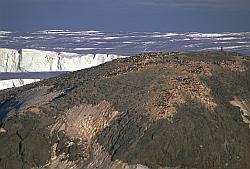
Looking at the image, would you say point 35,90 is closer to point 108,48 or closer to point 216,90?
point 216,90

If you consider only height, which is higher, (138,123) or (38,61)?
(138,123)

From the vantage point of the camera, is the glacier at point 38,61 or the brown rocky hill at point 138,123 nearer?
the brown rocky hill at point 138,123

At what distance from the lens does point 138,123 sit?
2091cm

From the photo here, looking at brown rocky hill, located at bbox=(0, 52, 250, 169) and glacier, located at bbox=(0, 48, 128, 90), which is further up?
brown rocky hill, located at bbox=(0, 52, 250, 169)

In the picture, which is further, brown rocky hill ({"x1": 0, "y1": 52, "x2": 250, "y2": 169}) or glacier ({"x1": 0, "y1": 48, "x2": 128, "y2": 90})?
glacier ({"x1": 0, "y1": 48, "x2": 128, "y2": 90})

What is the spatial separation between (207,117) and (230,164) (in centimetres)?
238

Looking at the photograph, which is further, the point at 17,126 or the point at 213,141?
the point at 17,126

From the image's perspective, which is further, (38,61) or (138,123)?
(38,61)

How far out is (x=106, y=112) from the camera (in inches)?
871

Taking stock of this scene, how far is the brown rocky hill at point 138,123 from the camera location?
65.7 ft

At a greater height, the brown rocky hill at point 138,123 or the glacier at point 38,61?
the brown rocky hill at point 138,123

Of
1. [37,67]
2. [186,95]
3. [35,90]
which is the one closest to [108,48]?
[37,67]

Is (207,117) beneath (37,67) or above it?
above

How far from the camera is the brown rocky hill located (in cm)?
2002
